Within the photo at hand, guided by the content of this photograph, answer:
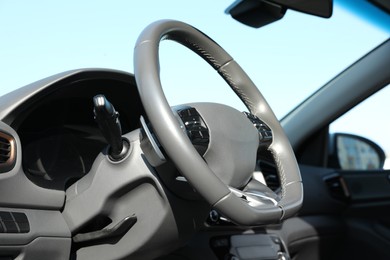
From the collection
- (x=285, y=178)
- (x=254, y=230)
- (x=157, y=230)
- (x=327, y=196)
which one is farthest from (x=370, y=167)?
(x=157, y=230)

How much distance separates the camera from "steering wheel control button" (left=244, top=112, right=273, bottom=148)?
1.48 meters

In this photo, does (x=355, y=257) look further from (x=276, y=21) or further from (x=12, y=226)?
(x=12, y=226)

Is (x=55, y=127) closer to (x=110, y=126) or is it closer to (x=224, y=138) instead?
(x=110, y=126)

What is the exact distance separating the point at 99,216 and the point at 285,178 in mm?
480

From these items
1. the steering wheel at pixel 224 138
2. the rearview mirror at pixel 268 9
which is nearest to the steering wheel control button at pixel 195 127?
the steering wheel at pixel 224 138

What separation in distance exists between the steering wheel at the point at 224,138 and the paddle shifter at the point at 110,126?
96mm

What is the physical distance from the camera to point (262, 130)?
1.49m

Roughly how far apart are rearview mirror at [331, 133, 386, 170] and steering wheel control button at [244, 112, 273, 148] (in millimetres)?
1475

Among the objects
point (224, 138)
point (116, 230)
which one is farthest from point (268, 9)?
point (116, 230)

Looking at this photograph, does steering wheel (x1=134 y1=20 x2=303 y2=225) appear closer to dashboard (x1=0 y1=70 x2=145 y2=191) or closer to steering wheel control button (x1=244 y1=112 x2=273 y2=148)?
steering wheel control button (x1=244 y1=112 x2=273 y2=148)

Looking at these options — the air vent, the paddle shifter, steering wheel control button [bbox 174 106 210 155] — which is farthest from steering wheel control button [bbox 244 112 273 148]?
the air vent

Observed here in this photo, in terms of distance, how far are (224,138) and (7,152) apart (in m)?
0.52

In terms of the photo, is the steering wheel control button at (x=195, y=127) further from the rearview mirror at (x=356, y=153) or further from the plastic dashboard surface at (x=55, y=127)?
the rearview mirror at (x=356, y=153)

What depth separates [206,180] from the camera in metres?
1.12
